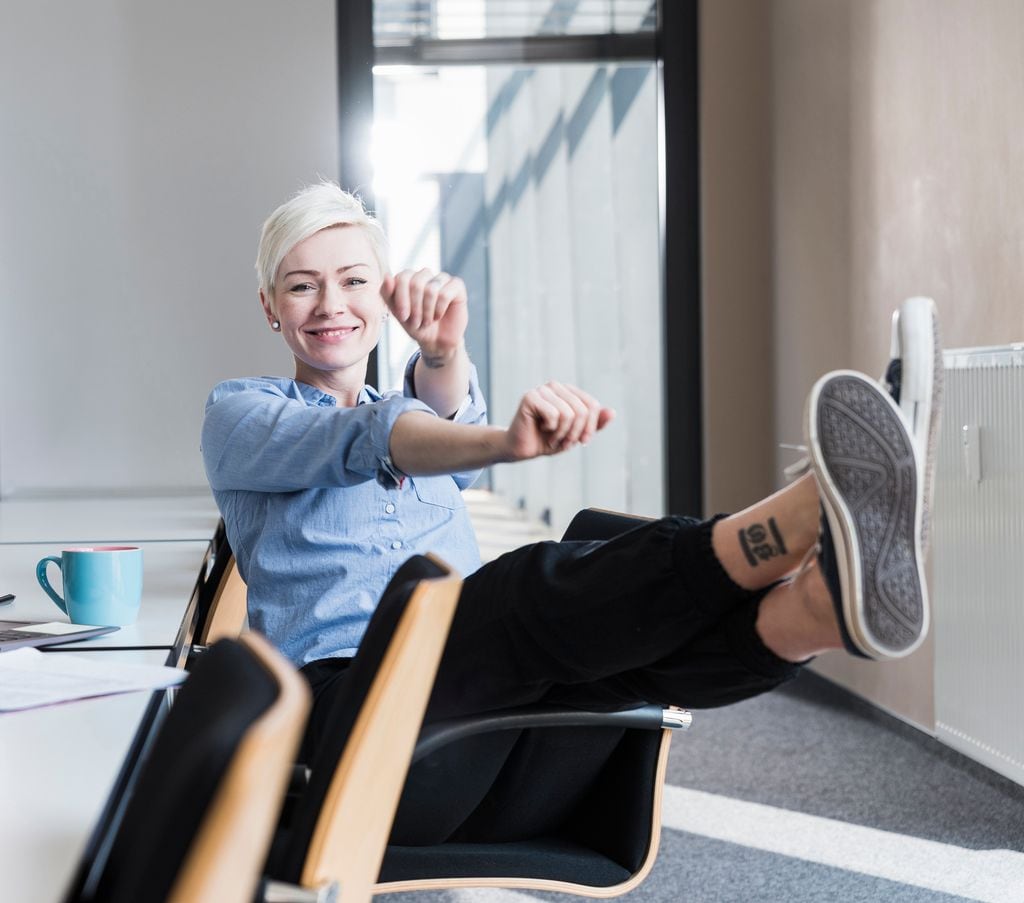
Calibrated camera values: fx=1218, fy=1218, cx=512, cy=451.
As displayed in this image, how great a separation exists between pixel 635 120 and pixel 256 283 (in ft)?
4.61

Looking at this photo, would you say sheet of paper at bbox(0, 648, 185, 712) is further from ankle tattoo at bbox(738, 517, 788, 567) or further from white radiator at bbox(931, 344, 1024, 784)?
white radiator at bbox(931, 344, 1024, 784)

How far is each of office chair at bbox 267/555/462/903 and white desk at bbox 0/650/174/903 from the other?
128mm

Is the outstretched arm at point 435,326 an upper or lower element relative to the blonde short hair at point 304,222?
lower

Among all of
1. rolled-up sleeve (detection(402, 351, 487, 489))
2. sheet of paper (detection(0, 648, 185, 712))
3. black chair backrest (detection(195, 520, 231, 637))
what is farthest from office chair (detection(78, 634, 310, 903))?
black chair backrest (detection(195, 520, 231, 637))

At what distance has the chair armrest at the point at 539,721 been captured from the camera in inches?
51.8

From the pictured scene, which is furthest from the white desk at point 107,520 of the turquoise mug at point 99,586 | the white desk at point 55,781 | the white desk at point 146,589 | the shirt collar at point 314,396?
the white desk at point 55,781

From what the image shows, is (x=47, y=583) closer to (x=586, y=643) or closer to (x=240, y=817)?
(x=586, y=643)

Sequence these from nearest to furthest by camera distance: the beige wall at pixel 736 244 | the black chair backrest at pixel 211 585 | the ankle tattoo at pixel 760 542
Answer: the ankle tattoo at pixel 760 542, the black chair backrest at pixel 211 585, the beige wall at pixel 736 244

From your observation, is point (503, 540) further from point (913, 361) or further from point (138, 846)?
point (138, 846)

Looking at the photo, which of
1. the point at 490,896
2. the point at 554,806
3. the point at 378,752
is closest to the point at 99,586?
the point at 554,806

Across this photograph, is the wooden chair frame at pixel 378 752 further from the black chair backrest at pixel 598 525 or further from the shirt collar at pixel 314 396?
the shirt collar at pixel 314 396

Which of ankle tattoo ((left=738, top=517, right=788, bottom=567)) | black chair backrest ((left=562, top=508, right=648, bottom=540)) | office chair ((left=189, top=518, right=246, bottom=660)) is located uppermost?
ankle tattoo ((left=738, top=517, right=788, bottom=567))

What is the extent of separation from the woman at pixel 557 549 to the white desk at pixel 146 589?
12cm

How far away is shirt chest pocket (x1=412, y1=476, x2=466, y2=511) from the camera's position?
1.69 meters
